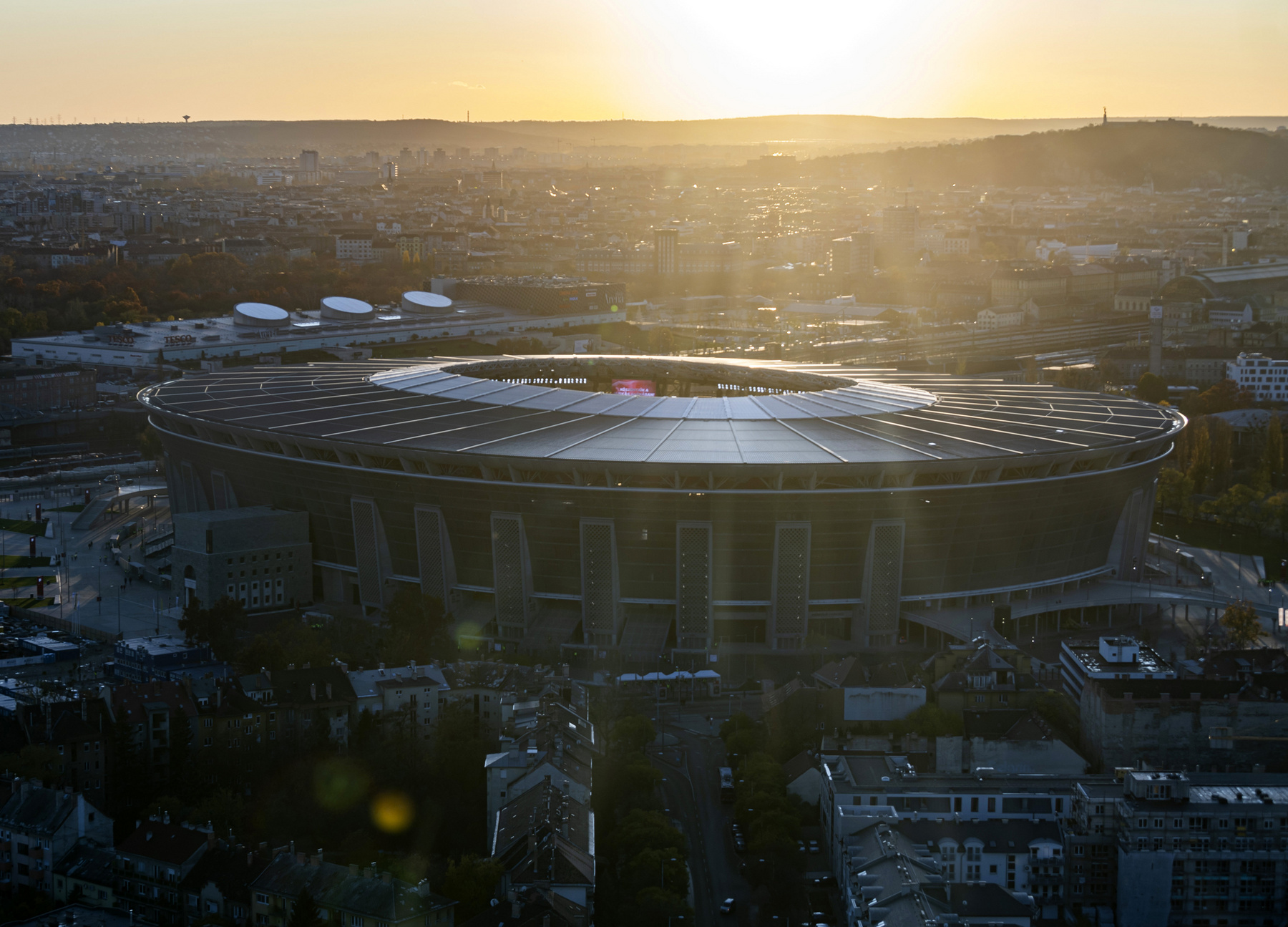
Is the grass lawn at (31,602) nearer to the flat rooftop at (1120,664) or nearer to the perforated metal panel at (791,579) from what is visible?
the perforated metal panel at (791,579)

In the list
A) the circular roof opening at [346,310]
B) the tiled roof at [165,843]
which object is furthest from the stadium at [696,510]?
the circular roof opening at [346,310]

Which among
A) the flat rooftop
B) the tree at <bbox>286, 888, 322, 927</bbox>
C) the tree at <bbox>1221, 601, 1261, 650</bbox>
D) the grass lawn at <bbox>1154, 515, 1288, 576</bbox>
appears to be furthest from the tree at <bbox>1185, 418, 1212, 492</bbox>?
the tree at <bbox>286, 888, 322, 927</bbox>

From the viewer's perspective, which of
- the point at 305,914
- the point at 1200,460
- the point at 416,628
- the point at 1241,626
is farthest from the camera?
the point at 1200,460

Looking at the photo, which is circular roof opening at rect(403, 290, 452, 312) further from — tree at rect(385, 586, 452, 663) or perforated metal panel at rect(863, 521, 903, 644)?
perforated metal panel at rect(863, 521, 903, 644)

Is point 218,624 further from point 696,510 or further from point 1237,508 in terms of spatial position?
point 1237,508

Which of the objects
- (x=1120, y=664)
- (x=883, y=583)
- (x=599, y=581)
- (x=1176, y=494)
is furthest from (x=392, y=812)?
(x=1176, y=494)

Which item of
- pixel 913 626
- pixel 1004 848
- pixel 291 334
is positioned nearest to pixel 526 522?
pixel 913 626
